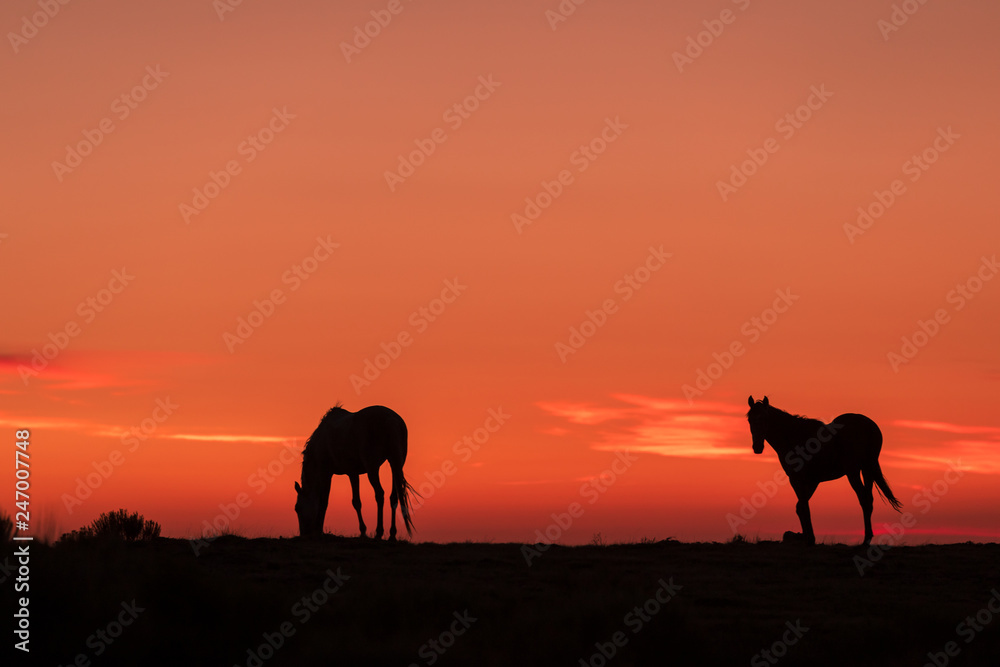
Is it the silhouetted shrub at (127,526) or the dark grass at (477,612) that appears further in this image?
the silhouetted shrub at (127,526)

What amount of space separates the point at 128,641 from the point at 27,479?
3381 millimetres

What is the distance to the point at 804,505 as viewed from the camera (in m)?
22.4

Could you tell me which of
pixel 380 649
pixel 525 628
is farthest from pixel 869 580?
pixel 380 649

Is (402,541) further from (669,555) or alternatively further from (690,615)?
(690,615)

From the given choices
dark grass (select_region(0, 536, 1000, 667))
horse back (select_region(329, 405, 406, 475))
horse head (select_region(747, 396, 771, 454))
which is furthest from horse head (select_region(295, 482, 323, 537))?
horse head (select_region(747, 396, 771, 454))

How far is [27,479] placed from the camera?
15156 mm

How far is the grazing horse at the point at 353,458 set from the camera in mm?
23219

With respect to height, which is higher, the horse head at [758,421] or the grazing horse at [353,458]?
the grazing horse at [353,458]

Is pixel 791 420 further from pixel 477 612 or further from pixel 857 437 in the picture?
pixel 477 612

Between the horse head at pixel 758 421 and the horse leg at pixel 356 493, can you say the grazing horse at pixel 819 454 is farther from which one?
the horse leg at pixel 356 493

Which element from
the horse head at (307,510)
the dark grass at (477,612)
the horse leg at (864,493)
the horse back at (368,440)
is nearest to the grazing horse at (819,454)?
the horse leg at (864,493)

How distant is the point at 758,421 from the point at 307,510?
10.2 m

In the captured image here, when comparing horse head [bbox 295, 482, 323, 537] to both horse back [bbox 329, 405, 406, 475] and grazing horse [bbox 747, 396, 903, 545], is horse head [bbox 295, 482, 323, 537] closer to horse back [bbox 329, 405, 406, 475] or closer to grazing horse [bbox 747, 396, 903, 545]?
horse back [bbox 329, 405, 406, 475]

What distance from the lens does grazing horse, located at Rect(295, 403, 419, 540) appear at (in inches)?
914
